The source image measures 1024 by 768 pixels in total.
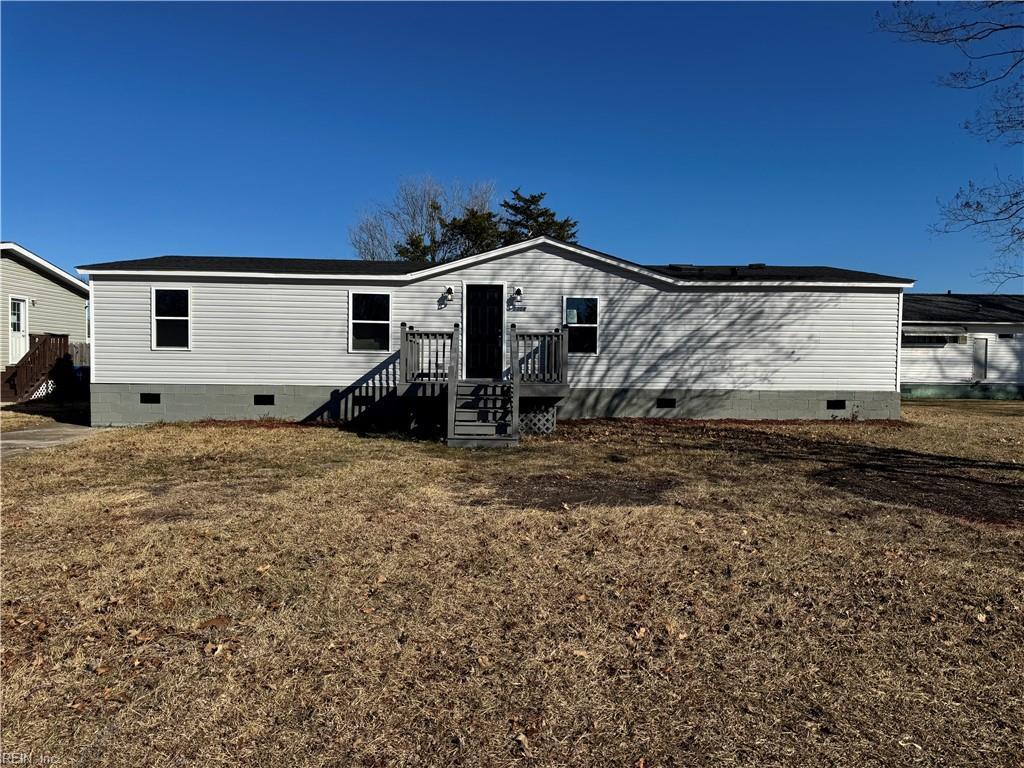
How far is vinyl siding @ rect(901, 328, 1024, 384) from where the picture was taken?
20.3 meters

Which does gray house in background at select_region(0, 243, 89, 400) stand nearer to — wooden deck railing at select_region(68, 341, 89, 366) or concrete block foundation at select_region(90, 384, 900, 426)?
wooden deck railing at select_region(68, 341, 89, 366)

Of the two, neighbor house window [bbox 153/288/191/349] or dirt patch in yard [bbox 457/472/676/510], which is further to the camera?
neighbor house window [bbox 153/288/191/349]

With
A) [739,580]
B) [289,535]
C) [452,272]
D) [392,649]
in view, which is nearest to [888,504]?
[739,580]

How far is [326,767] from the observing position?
2197 mm

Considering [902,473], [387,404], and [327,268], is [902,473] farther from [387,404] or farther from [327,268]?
[327,268]

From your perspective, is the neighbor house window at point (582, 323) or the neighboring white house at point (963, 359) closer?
the neighbor house window at point (582, 323)

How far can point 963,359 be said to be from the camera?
2030 cm

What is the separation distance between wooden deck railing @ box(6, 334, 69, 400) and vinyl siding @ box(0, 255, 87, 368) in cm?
133

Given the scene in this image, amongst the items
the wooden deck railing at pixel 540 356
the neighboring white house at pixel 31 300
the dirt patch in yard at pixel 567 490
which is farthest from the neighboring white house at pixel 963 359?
the neighboring white house at pixel 31 300

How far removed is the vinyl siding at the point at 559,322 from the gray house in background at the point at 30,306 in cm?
758

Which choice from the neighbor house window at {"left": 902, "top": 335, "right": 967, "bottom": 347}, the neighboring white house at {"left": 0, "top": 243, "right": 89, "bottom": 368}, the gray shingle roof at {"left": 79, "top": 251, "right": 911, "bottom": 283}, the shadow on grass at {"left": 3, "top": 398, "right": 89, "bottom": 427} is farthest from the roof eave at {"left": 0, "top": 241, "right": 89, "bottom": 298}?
the neighbor house window at {"left": 902, "top": 335, "right": 967, "bottom": 347}

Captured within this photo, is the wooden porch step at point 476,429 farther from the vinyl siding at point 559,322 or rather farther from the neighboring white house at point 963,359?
the neighboring white house at point 963,359

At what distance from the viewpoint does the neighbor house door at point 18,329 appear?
1777 centimetres

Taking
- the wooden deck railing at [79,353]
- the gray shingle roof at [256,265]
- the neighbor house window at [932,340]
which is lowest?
the wooden deck railing at [79,353]
